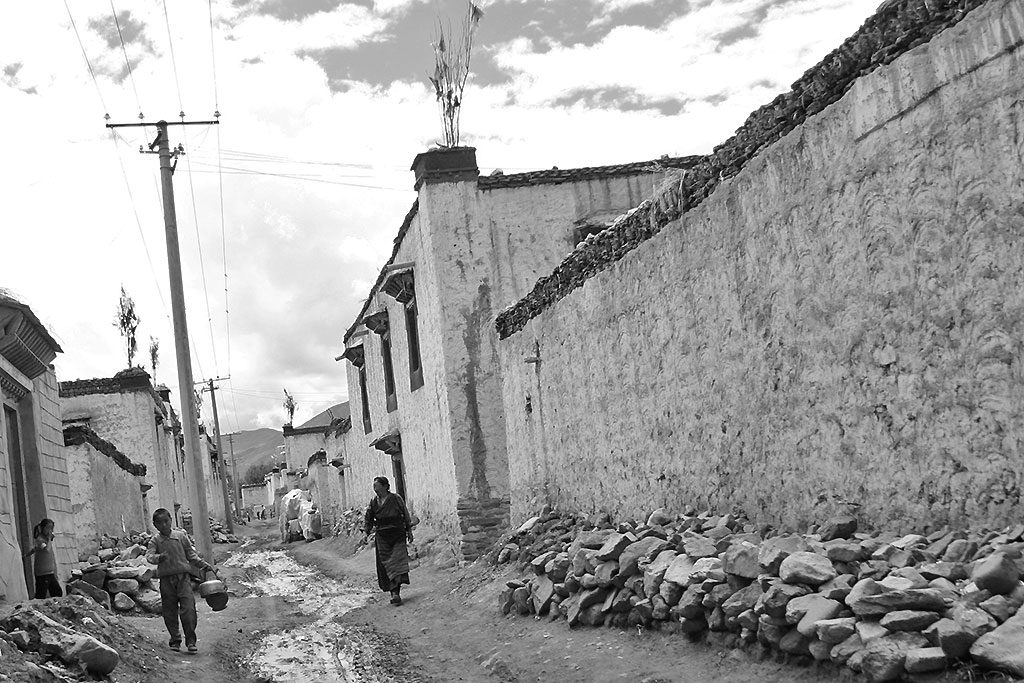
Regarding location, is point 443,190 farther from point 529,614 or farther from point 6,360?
point 529,614

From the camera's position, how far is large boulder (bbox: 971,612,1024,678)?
3967mm

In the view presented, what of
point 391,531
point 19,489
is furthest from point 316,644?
point 19,489

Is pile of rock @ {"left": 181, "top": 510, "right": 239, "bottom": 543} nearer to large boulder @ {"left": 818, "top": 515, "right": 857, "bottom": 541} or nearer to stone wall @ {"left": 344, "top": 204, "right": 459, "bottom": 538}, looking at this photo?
stone wall @ {"left": 344, "top": 204, "right": 459, "bottom": 538}

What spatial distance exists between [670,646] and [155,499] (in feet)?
86.4

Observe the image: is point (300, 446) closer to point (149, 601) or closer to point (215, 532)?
point (215, 532)

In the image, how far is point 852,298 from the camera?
5750 millimetres

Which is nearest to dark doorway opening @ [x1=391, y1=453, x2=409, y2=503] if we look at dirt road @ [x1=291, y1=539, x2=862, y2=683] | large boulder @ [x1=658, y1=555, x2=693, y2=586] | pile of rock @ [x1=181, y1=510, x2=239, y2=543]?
dirt road @ [x1=291, y1=539, x2=862, y2=683]

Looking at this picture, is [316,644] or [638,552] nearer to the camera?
[638,552]

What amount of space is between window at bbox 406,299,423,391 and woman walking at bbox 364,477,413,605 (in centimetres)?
642

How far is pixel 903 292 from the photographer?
532 centimetres

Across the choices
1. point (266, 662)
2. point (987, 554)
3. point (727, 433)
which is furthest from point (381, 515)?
point (987, 554)

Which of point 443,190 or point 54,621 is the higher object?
point 443,190

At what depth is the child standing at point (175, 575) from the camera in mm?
9359

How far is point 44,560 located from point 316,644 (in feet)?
10.4
